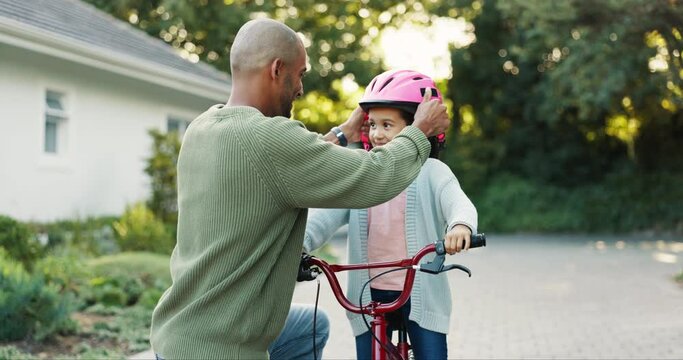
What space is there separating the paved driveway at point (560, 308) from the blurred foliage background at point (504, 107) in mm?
7329

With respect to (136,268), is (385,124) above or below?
above

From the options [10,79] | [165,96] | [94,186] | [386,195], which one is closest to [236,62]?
[386,195]

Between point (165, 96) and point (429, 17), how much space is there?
51.5ft

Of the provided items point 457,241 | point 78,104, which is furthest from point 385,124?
point 78,104

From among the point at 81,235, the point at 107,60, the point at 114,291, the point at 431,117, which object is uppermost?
the point at 107,60

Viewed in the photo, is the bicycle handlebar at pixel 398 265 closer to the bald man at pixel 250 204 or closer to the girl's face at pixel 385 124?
the bald man at pixel 250 204

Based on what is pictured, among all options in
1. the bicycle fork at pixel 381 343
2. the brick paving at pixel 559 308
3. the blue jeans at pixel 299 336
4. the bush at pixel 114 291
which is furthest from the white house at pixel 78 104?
the bicycle fork at pixel 381 343

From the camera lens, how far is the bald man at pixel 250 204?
2.70 meters

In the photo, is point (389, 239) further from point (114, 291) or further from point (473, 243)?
point (114, 291)

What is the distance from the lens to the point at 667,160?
94.2 ft

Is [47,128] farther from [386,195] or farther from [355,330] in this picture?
[386,195]

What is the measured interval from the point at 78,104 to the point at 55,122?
627 millimetres

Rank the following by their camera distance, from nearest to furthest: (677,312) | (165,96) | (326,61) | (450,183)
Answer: (450,183)
(677,312)
(165,96)
(326,61)

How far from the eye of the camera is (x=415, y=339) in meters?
3.86
